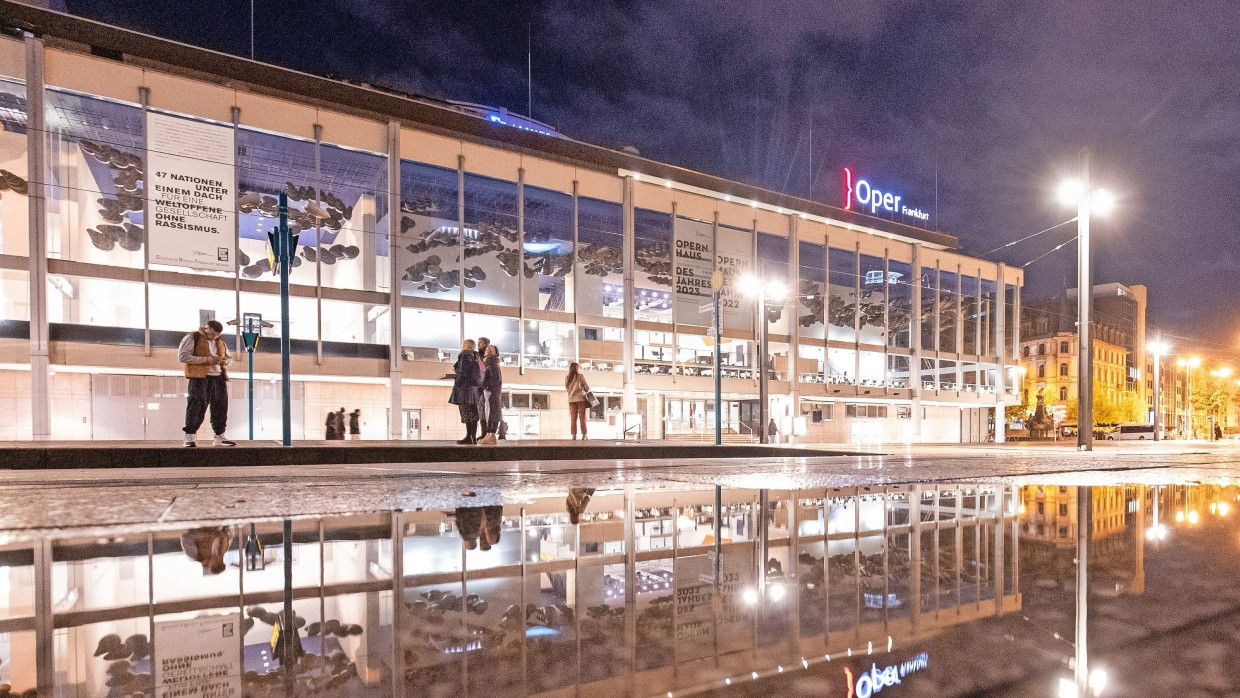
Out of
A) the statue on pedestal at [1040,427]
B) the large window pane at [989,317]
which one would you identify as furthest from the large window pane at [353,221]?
the statue on pedestal at [1040,427]

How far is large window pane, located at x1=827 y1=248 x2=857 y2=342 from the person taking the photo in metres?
40.7

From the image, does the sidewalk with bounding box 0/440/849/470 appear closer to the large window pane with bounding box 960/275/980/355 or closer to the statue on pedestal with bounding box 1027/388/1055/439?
the large window pane with bounding box 960/275/980/355

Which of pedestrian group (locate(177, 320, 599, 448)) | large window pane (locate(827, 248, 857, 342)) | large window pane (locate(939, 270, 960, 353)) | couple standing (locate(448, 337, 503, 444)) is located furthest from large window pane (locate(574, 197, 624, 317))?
large window pane (locate(939, 270, 960, 353))

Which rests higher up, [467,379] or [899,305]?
[899,305]

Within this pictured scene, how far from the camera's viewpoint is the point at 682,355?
113ft

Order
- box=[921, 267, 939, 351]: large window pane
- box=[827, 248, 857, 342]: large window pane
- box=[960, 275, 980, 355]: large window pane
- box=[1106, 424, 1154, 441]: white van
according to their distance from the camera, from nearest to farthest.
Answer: box=[827, 248, 857, 342]: large window pane → box=[921, 267, 939, 351]: large window pane → box=[1106, 424, 1154, 441]: white van → box=[960, 275, 980, 355]: large window pane

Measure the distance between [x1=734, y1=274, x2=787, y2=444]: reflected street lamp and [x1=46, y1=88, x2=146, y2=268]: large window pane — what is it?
2243 cm

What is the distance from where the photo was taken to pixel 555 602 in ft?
7.17

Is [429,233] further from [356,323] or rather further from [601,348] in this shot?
[601,348]

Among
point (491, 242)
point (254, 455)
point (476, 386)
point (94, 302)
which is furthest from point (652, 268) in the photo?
point (254, 455)

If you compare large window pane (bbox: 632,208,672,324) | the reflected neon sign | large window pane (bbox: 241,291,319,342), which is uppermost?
large window pane (bbox: 632,208,672,324)

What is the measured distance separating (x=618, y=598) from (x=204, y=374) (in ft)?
32.2

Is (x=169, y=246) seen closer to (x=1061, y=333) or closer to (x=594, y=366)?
(x=594, y=366)

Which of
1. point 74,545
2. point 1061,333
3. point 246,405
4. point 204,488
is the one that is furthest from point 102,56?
point 1061,333
